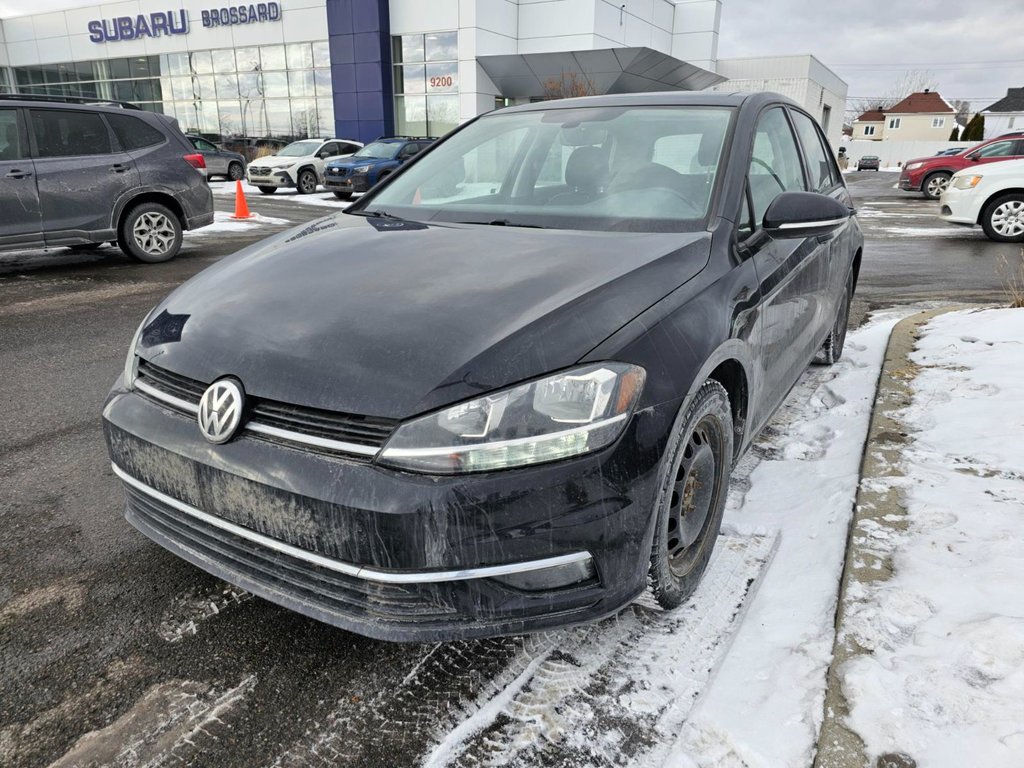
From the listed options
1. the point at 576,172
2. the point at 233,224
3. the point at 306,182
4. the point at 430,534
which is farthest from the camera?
the point at 306,182

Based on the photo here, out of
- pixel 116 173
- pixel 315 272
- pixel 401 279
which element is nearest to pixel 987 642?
pixel 401 279

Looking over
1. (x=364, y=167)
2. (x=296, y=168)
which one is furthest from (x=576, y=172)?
(x=296, y=168)

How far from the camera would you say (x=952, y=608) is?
2156mm

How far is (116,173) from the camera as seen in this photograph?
7.90 meters

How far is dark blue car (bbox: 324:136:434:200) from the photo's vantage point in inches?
720

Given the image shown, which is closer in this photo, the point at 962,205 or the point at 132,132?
the point at 132,132

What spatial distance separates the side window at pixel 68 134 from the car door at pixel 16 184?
0.16 metres

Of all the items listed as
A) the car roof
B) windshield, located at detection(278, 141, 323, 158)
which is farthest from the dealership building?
the car roof

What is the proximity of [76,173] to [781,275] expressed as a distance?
7.64 meters

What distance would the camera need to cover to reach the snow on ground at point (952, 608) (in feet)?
5.68

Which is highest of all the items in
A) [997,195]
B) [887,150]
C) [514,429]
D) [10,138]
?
[887,150]

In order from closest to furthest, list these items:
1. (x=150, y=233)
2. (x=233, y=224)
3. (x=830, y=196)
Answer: (x=830, y=196) → (x=150, y=233) → (x=233, y=224)

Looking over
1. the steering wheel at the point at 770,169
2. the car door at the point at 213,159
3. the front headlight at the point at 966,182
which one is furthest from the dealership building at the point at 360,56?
the steering wheel at the point at 770,169

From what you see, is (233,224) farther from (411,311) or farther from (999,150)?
(999,150)
